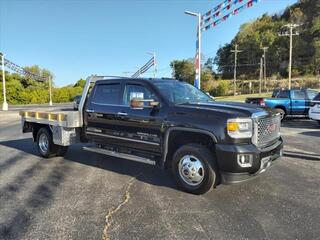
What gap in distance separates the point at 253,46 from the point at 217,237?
107m

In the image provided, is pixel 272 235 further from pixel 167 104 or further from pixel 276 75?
pixel 276 75

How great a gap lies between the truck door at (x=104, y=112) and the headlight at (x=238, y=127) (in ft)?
8.12

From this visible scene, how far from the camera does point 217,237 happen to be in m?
3.80

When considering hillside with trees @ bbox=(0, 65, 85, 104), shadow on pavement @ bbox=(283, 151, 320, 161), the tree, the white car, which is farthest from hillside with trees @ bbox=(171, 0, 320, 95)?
shadow on pavement @ bbox=(283, 151, 320, 161)

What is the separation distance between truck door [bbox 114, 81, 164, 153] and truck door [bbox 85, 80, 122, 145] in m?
0.21

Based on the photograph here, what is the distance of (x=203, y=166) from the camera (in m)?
5.12

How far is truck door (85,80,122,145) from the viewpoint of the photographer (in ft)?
21.6

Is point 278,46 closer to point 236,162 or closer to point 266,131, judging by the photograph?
point 266,131

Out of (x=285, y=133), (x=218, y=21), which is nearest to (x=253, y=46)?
(x=218, y=21)

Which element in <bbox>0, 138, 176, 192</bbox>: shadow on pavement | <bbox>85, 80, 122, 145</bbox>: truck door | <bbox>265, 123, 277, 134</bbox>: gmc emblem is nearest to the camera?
<bbox>265, 123, 277, 134</bbox>: gmc emblem

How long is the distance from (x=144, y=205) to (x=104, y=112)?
8.37 ft

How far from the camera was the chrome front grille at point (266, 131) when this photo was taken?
196 inches

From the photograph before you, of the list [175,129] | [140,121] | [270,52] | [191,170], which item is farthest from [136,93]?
[270,52]

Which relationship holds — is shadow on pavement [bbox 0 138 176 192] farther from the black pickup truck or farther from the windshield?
the windshield
